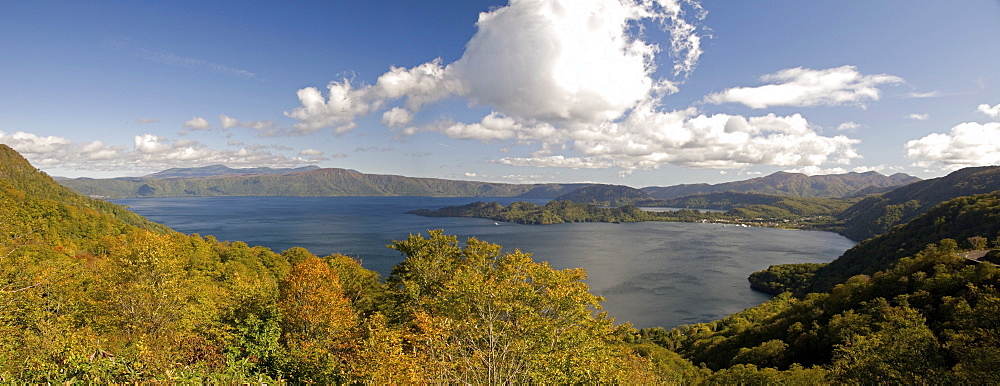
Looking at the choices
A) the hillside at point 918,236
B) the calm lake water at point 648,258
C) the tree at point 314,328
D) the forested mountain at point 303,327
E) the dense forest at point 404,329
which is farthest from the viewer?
the calm lake water at point 648,258

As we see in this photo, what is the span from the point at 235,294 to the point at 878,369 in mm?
37017

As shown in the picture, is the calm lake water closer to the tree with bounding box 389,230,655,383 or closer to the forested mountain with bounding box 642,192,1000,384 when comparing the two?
the forested mountain with bounding box 642,192,1000,384

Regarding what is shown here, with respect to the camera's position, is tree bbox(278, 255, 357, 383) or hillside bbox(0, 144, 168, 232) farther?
hillside bbox(0, 144, 168, 232)

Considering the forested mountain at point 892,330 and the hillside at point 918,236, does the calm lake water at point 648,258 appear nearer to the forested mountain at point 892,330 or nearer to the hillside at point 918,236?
the forested mountain at point 892,330

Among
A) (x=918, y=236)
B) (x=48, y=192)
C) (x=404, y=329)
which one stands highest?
(x=48, y=192)

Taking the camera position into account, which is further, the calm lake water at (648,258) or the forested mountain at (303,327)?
the calm lake water at (648,258)

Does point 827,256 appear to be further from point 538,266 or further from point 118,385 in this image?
point 118,385

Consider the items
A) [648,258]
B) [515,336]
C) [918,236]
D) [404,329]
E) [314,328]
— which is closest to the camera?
[515,336]

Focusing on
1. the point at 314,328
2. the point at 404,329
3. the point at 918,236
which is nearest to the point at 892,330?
the point at 404,329

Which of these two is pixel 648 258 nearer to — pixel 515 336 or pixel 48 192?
pixel 515 336

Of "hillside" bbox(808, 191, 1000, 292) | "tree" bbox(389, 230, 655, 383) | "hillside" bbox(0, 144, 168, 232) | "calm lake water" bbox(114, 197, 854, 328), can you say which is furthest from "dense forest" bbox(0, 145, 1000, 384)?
"hillside" bbox(0, 144, 168, 232)

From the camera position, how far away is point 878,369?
21.6 m

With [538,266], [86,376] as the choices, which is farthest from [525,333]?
[86,376]

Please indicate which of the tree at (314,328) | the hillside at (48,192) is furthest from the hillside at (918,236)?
the hillside at (48,192)
